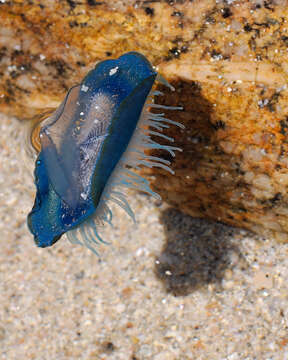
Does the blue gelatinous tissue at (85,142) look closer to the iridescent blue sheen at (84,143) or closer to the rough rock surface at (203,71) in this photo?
the iridescent blue sheen at (84,143)

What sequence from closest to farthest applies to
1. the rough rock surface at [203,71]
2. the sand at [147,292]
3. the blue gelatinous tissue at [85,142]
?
the blue gelatinous tissue at [85,142] → the rough rock surface at [203,71] → the sand at [147,292]

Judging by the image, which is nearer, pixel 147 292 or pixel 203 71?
pixel 203 71

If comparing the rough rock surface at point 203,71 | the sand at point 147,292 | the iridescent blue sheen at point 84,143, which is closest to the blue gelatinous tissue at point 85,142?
the iridescent blue sheen at point 84,143

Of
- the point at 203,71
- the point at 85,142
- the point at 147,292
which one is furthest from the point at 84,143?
the point at 147,292

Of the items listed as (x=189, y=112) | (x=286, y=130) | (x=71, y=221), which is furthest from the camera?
(x=189, y=112)

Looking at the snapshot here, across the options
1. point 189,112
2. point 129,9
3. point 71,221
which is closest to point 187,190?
point 189,112

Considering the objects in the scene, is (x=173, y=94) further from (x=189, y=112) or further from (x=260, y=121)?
(x=260, y=121)

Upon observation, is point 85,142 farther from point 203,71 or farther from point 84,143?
point 203,71
